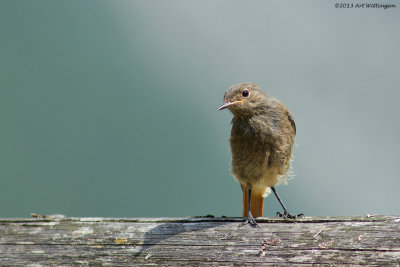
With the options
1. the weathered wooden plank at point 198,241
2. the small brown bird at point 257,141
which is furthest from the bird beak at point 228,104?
the weathered wooden plank at point 198,241

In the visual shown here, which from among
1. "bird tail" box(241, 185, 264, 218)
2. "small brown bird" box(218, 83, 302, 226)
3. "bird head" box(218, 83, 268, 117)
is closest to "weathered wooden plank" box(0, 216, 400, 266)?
"small brown bird" box(218, 83, 302, 226)

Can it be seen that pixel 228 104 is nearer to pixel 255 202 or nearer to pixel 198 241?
pixel 255 202

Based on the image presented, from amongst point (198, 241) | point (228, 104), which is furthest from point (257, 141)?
point (198, 241)

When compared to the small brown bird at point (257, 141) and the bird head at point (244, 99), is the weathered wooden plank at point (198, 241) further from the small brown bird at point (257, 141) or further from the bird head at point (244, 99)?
the bird head at point (244, 99)

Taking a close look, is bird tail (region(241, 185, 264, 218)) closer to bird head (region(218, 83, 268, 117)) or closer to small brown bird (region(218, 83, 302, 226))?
small brown bird (region(218, 83, 302, 226))

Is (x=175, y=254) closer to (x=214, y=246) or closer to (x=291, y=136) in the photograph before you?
(x=214, y=246)

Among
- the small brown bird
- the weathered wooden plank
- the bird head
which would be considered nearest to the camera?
the weathered wooden plank
